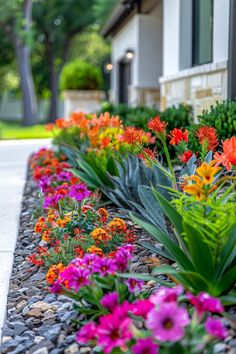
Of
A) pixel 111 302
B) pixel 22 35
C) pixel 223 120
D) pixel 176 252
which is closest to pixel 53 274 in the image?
pixel 176 252

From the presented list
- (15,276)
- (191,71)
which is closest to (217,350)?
(15,276)

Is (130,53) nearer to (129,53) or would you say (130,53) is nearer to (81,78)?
(129,53)

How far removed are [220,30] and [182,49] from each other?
1.94 metres

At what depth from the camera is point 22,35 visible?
78.3 feet

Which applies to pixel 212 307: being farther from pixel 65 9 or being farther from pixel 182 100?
pixel 65 9

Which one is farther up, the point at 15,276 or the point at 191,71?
the point at 191,71

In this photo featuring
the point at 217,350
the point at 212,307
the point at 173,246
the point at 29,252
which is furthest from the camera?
the point at 29,252

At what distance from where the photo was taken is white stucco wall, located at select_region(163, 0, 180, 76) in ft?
30.0

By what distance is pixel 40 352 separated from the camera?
2705 millimetres

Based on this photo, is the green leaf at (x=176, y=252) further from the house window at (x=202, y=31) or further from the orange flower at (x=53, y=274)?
the house window at (x=202, y=31)

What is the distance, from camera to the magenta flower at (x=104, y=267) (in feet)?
9.05

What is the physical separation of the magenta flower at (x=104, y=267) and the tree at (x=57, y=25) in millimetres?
29079

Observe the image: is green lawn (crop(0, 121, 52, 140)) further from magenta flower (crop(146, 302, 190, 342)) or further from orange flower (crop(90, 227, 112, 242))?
magenta flower (crop(146, 302, 190, 342))

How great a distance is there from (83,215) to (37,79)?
108 ft
